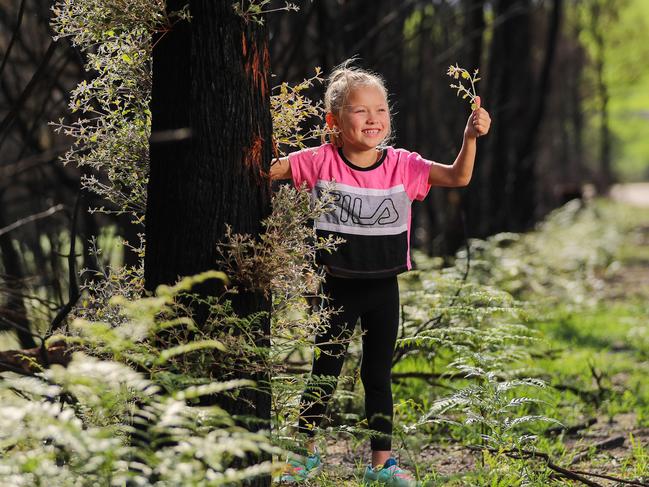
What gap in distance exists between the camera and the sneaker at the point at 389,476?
364 cm

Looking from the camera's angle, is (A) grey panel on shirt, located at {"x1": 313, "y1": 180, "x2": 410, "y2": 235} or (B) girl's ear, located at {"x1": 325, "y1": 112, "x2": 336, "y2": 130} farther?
(B) girl's ear, located at {"x1": 325, "y1": 112, "x2": 336, "y2": 130}

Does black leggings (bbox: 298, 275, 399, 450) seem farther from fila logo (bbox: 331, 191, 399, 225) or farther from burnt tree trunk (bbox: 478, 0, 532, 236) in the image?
burnt tree trunk (bbox: 478, 0, 532, 236)

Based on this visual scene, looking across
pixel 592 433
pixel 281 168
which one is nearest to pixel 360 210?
pixel 281 168

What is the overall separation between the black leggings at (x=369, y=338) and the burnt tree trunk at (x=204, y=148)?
733 millimetres

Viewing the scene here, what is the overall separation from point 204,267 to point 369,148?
1055 millimetres

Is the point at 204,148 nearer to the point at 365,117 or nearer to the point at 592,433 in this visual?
the point at 365,117

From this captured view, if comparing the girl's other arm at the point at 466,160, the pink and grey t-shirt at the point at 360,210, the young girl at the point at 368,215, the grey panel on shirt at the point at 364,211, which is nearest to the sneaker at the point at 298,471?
the young girl at the point at 368,215

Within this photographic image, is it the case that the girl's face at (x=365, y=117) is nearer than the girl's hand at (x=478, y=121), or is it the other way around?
the girl's hand at (x=478, y=121)

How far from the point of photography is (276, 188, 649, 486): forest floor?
3.82 metres

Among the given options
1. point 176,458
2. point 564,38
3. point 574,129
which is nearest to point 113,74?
point 176,458

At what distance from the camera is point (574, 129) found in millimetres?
36594

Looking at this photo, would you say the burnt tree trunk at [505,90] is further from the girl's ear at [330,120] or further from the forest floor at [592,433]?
the girl's ear at [330,120]

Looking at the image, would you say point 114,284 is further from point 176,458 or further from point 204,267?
point 176,458

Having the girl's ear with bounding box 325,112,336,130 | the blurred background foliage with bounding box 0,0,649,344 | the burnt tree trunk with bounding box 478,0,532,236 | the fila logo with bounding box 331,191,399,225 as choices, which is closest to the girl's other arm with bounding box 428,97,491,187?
the fila logo with bounding box 331,191,399,225
